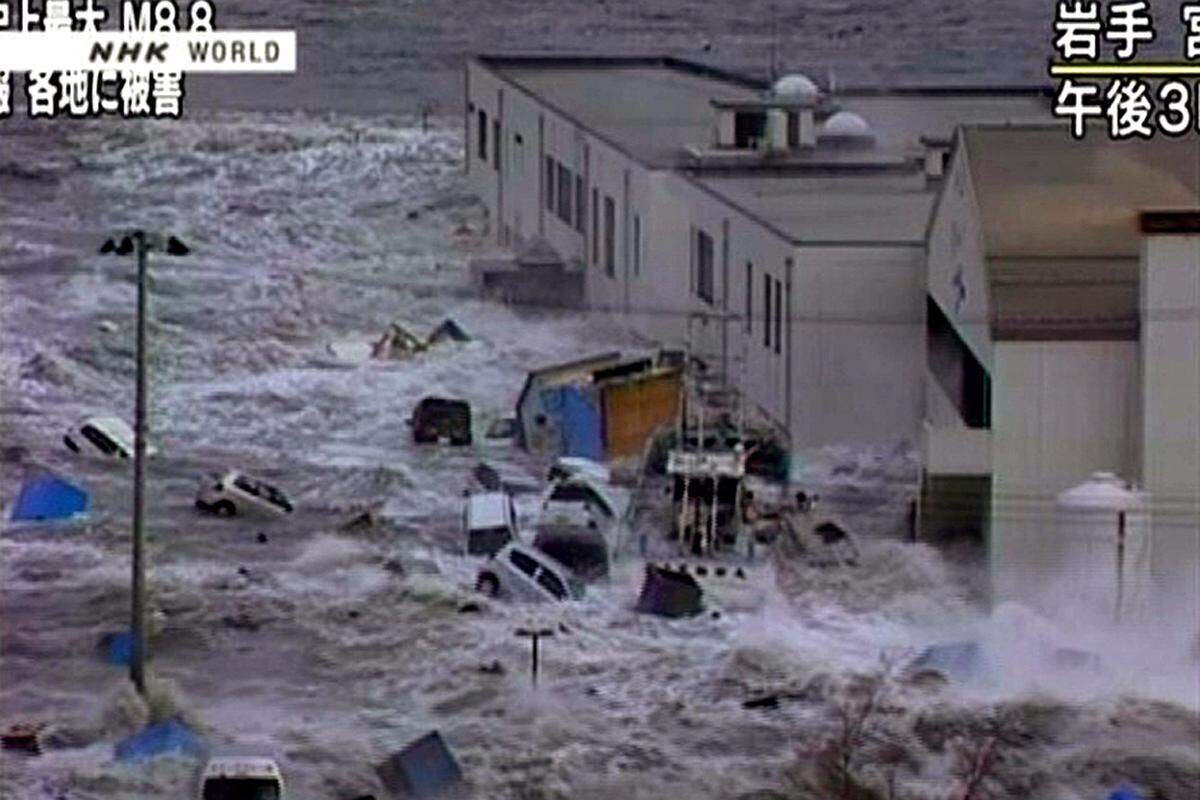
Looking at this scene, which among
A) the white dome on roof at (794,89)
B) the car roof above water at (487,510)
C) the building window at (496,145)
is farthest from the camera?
the building window at (496,145)

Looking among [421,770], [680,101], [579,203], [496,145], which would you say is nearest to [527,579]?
[421,770]

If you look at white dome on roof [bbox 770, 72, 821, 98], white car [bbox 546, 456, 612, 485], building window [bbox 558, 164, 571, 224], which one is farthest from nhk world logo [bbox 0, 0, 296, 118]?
building window [bbox 558, 164, 571, 224]

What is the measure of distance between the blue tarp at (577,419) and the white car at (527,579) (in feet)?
2.41

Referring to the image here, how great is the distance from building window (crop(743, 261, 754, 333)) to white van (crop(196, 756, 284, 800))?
1844 millimetres

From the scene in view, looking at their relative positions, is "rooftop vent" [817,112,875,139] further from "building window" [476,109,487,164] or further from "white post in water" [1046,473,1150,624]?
"white post in water" [1046,473,1150,624]

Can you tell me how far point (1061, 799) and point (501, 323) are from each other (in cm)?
300

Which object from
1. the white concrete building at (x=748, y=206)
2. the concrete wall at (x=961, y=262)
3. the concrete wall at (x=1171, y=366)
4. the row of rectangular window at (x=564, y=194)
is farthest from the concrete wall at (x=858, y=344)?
the row of rectangular window at (x=564, y=194)

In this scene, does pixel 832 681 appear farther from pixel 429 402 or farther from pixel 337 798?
pixel 429 402

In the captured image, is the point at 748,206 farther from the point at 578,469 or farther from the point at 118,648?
the point at 118,648

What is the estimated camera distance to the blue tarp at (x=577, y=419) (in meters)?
5.03

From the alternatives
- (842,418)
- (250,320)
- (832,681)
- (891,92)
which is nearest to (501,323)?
(250,320)

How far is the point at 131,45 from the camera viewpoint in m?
2.66

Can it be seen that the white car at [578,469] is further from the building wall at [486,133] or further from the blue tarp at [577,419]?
the building wall at [486,133]

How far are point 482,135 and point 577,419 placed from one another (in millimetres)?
2701
